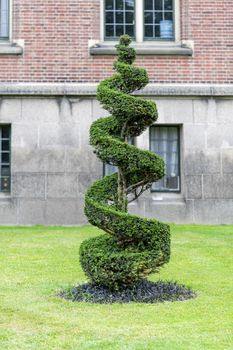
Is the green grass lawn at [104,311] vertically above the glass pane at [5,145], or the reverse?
the glass pane at [5,145]

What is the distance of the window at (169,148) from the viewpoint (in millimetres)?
15594

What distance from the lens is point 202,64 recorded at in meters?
15.7

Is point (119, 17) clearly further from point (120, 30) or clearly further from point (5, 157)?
point (5, 157)

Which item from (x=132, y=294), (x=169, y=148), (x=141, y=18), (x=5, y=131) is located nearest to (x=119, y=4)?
(x=141, y=18)

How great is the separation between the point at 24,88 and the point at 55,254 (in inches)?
225

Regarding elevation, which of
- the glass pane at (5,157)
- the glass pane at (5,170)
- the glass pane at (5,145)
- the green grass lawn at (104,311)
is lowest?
the green grass lawn at (104,311)

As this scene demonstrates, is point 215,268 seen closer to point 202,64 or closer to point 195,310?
point 195,310

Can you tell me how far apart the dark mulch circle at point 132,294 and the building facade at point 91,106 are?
7068 mm

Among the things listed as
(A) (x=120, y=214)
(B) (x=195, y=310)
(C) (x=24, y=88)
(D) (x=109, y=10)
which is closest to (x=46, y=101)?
(C) (x=24, y=88)

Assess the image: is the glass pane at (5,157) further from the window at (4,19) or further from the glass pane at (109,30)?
the glass pane at (109,30)

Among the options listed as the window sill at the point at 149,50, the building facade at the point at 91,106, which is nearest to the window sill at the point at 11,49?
the building facade at the point at 91,106

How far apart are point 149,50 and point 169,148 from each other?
8.04 feet

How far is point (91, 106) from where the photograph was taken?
50.2ft

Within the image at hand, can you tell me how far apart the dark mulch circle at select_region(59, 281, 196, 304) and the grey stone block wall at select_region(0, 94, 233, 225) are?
703 centimetres
